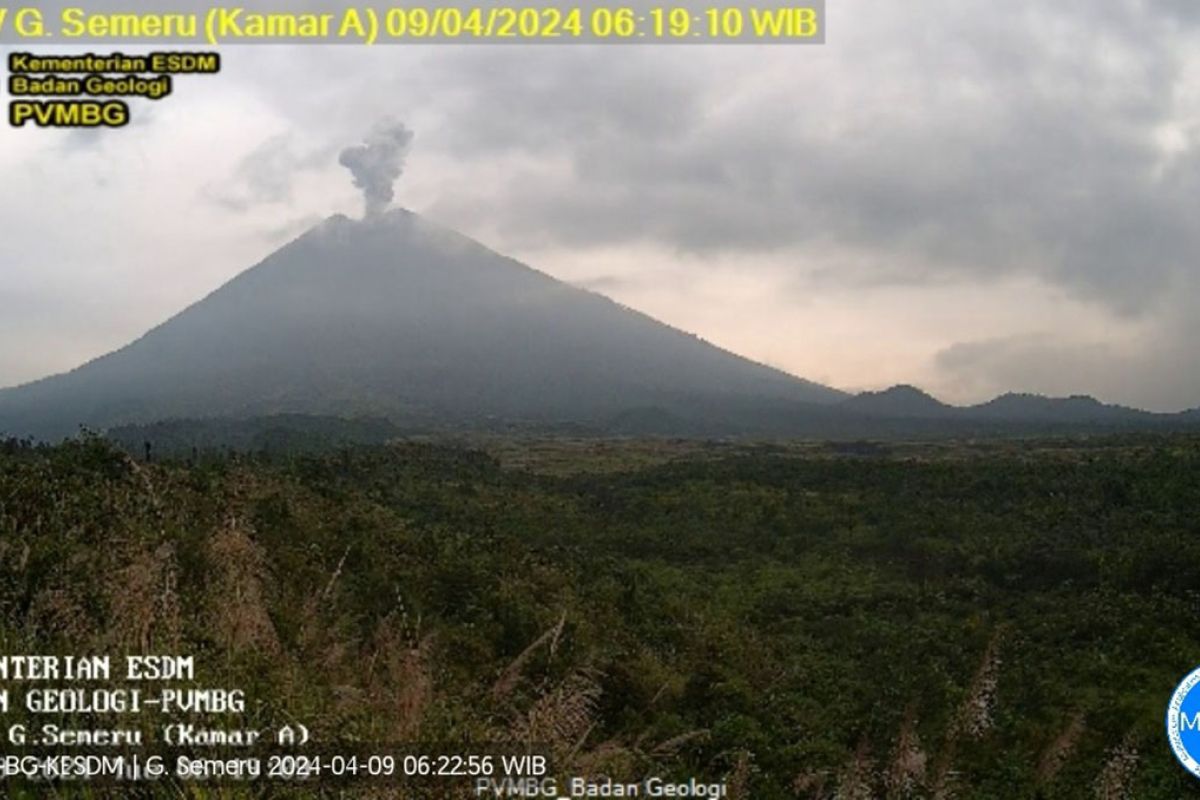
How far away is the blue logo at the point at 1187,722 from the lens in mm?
6268

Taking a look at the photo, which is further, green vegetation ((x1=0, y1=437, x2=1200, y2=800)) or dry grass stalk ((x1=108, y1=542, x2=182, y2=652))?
green vegetation ((x1=0, y1=437, x2=1200, y2=800))

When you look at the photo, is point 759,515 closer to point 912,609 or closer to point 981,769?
point 912,609

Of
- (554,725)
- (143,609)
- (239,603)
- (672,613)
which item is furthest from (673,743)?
(672,613)

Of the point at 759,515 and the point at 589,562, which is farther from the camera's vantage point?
the point at 759,515

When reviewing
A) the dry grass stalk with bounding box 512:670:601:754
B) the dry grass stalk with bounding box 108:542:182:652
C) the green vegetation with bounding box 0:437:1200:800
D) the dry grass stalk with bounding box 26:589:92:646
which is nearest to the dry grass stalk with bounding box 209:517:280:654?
the green vegetation with bounding box 0:437:1200:800

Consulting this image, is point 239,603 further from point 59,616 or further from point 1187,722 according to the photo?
point 1187,722

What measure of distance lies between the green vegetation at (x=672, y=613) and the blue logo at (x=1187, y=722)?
536 mm

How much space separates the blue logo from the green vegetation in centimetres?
54

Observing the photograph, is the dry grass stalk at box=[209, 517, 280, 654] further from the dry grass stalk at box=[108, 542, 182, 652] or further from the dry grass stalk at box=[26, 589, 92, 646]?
the dry grass stalk at box=[26, 589, 92, 646]

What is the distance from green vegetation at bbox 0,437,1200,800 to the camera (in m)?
5.32

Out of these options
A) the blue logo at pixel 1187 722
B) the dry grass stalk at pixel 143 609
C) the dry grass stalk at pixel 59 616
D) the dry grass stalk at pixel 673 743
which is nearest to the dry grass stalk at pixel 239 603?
the dry grass stalk at pixel 143 609

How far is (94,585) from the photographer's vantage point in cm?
564

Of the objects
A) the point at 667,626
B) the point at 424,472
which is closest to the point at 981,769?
the point at 667,626

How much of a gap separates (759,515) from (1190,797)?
77.4 ft
